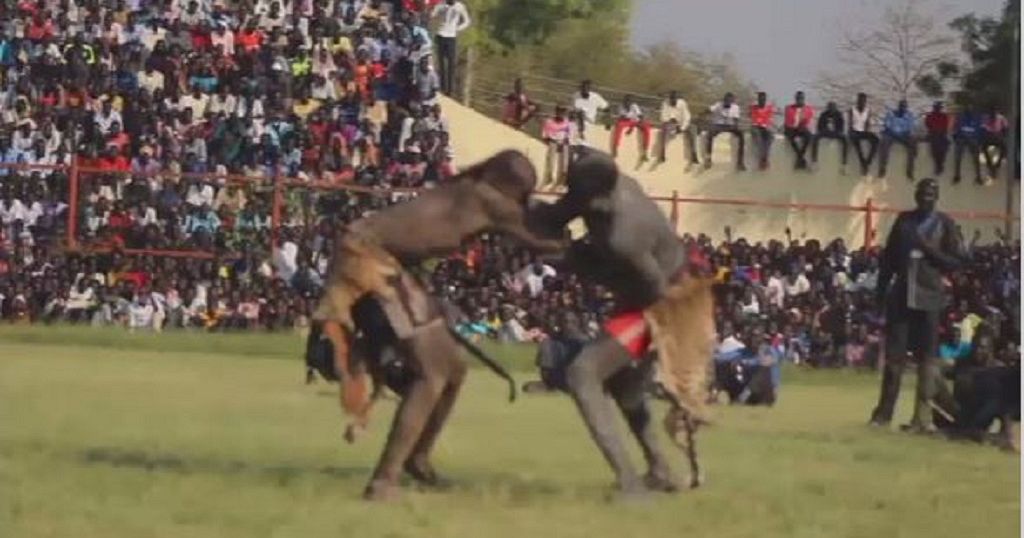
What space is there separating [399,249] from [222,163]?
17830mm

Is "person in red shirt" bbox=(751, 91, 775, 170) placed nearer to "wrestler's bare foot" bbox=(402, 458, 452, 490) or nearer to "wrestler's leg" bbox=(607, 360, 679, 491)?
"wrestler's leg" bbox=(607, 360, 679, 491)

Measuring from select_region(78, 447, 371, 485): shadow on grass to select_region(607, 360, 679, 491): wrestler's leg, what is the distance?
1.35m

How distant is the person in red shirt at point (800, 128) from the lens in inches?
1163

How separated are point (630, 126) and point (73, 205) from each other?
7971 millimetres

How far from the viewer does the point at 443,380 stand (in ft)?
31.2

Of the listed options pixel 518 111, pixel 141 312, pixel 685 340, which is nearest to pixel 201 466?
pixel 685 340

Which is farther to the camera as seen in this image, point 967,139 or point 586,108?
point 586,108

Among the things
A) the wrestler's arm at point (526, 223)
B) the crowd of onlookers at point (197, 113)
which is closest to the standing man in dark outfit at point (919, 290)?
the wrestler's arm at point (526, 223)

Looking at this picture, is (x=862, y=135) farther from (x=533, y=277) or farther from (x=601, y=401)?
(x=601, y=401)

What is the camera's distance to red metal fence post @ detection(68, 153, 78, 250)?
24953 mm

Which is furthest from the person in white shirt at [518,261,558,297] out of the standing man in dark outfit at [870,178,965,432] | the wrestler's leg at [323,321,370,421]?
the wrestler's leg at [323,321,370,421]

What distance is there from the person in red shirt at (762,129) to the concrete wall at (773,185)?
0.12m

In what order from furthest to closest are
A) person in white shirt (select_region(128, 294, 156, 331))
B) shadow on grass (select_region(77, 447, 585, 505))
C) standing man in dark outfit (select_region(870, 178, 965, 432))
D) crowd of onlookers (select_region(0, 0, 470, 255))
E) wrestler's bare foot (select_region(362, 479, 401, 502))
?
1. crowd of onlookers (select_region(0, 0, 470, 255))
2. person in white shirt (select_region(128, 294, 156, 331))
3. standing man in dark outfit (select_region(870, 178, 965, 432))
4. shadow on grass (select_region(77, 447, 585, 505))
5. wrestler's bare foot (select_region(362, 479, 401, 502))

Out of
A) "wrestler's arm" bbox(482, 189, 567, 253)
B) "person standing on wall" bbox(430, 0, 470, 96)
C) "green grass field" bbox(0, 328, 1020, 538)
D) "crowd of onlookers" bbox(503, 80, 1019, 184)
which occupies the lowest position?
"green grass field" bbox(0, 328, 1020, 538)
